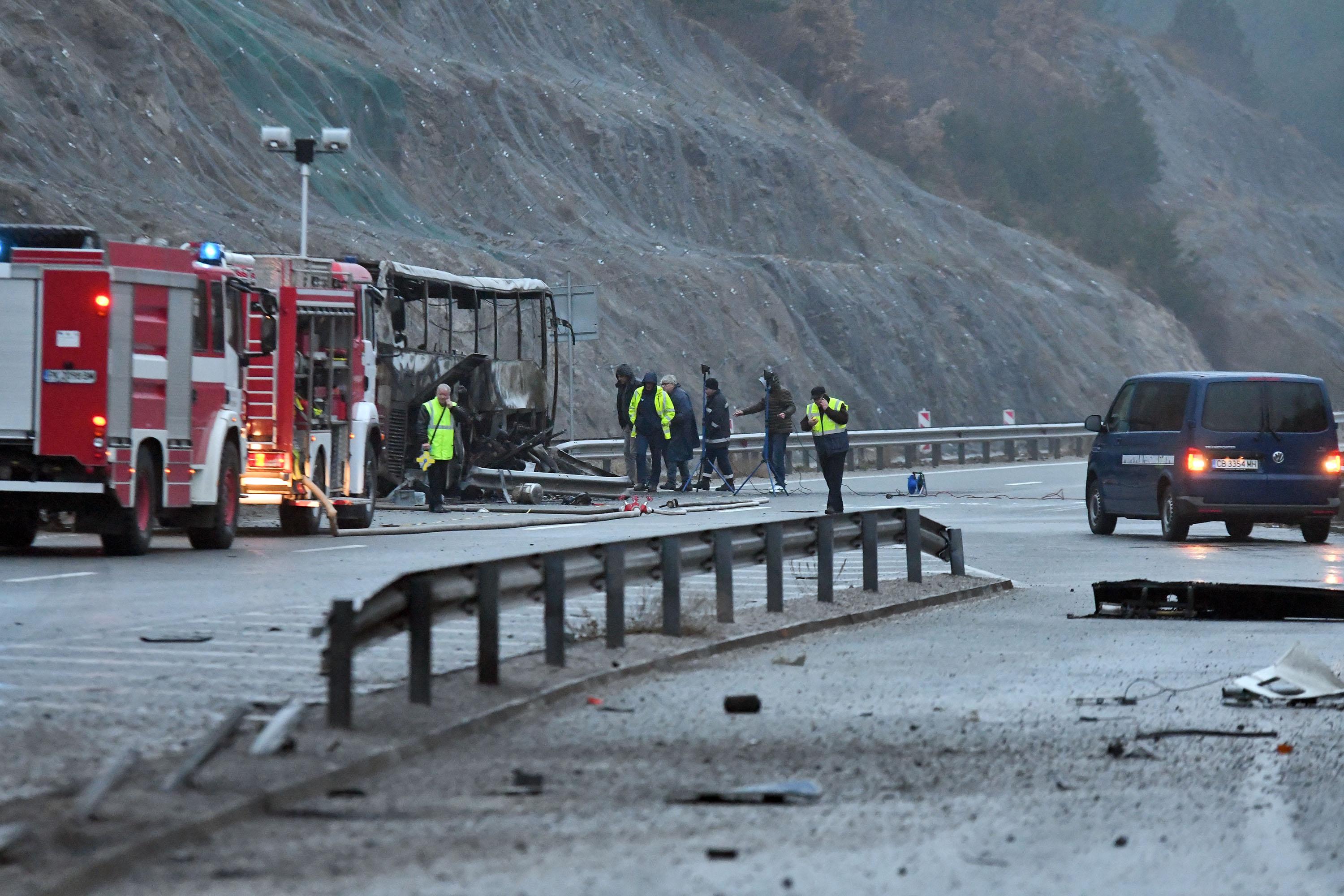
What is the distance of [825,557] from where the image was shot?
14.7 metres

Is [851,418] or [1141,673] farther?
[851,418]

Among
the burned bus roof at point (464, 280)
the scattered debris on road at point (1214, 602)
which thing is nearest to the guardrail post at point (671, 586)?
the scattered debris on road at point (1214, 602)

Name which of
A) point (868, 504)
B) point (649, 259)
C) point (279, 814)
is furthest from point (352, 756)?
point (649, 259)

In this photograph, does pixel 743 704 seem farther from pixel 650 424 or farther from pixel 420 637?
pixel 650 424

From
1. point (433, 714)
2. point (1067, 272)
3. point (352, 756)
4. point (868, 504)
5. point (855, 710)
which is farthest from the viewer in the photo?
point (1067, 272)

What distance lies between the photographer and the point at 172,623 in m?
12.7

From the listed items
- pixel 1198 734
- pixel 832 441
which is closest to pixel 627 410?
pixel 832 441

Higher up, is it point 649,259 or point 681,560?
point 649,259

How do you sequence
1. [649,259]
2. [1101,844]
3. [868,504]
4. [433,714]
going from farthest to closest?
[649,259] → [868,504] → [433,714] → [1101,844]

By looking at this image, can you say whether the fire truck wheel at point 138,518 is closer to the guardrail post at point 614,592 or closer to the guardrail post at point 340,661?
the guardrail post at point 614,592

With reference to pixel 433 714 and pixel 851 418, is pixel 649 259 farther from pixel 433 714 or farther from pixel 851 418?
pixel 433 714

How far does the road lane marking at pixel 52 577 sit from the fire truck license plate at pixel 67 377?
86.1 inches

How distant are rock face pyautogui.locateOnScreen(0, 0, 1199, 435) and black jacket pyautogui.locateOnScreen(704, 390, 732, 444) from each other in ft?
37.9

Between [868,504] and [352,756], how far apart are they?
24490 millimetres
